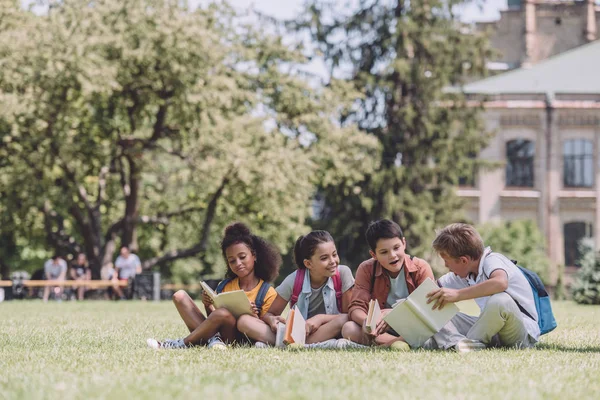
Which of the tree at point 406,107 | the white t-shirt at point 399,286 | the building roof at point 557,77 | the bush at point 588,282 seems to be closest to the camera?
the white t-shirt at point 399,286

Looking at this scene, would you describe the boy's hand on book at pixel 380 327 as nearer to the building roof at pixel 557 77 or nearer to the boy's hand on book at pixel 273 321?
the boy's hand on book at pixel 273 321

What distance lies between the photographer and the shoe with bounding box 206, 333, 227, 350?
867cm

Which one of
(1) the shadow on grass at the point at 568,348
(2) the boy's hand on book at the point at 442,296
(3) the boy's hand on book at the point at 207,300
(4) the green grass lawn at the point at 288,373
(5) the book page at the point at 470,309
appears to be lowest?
(5) the book page at the point at 470,309

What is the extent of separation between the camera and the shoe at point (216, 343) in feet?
28.5

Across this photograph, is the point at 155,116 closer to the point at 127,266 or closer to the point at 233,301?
the point at 127,266

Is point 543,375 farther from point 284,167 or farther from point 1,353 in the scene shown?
point 284,167

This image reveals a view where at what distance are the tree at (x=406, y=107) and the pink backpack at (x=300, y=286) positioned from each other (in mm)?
29606

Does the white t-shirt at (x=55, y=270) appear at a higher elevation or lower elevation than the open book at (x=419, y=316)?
lower

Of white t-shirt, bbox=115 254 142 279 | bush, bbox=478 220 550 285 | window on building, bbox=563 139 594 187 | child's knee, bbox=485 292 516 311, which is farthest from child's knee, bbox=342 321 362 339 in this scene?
window on building, bbox=563 139 594 187

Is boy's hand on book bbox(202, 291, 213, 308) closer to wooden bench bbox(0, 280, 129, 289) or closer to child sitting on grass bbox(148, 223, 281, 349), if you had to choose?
child sitting on grass bbox(148, 223, 281, 349)

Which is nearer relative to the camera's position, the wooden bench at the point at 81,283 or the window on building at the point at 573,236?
the wooden bench at the point at 81,283

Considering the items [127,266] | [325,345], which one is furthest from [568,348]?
[127,266]

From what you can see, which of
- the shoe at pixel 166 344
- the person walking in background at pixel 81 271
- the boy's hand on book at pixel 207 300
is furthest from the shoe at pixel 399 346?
the person walking in background at pixel 81 271

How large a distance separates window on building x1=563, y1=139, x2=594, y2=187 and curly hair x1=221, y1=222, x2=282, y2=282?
45.1 m
